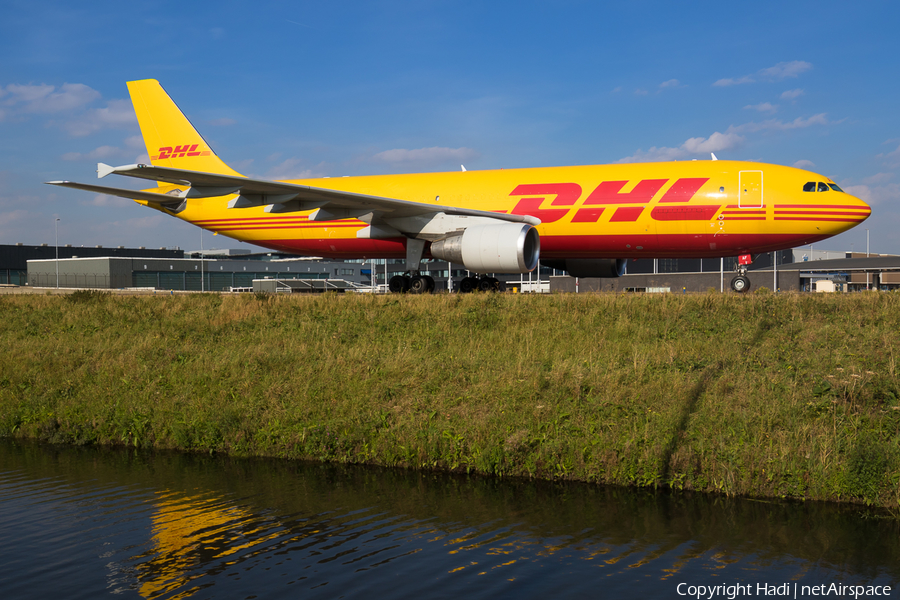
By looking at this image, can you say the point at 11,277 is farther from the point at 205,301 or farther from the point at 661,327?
the point at 661,327

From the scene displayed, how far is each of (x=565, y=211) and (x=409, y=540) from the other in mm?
15139

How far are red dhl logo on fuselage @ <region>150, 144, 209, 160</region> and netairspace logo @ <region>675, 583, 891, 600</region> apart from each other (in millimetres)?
25969

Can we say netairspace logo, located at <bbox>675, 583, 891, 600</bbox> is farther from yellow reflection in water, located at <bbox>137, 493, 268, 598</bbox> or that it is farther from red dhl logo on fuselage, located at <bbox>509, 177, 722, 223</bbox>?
red dhl logo on fuselage, located at <bbox>509, 177, 722, 223</bbox>

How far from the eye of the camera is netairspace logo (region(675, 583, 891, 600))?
19.6 feet

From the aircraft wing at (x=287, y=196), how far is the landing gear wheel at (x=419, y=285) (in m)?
2.33

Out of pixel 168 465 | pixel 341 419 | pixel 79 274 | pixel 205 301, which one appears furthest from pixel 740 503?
pixel 79 274

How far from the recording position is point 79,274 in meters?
70.6

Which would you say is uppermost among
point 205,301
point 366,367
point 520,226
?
point 520,226

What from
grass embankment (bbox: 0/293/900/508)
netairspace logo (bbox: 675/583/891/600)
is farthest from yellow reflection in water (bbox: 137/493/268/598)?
netairspace logo (bbox: 675/583/891/600)

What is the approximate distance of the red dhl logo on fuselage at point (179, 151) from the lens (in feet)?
90.4

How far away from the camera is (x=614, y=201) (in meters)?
20.4

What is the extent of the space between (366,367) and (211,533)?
19.3 ft

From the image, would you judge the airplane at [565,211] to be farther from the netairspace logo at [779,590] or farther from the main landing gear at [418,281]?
the netairspace logo at [779,590]

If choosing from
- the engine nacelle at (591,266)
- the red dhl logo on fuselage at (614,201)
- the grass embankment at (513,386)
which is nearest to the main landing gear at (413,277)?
the red dhl logo on fuselage at (614,201)
